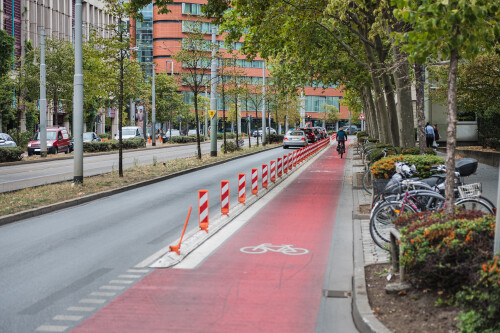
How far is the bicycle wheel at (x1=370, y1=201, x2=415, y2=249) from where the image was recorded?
9977mm

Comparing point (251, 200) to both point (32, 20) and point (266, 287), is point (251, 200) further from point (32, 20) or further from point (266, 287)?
point (32, 20)

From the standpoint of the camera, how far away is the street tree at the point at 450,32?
7.42 meters

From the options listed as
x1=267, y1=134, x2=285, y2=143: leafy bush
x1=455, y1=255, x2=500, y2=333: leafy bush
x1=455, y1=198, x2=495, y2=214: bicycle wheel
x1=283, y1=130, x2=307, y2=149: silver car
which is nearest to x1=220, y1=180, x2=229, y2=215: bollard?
x1=455, y1=198, x2=495, y2=214: bicycle wheel

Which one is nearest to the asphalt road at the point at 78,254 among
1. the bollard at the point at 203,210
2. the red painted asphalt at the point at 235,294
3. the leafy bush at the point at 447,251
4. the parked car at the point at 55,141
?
the red painted asphalt at the point at 235,294

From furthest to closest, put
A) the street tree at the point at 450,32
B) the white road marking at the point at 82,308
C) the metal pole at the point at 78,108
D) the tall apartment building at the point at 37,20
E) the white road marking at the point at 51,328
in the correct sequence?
1. the tall apartment building at the point at 37,20
2. the metal pole at the point at 78,108
3. the street tree at the point at 450,32
4. the white road marking at the point at 82,308
5. the white road marking at the point at 51,328

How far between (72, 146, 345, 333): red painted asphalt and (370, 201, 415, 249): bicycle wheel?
3.00 ft

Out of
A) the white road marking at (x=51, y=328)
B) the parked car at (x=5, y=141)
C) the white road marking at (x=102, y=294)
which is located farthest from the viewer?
the parked car at (x=5, y=141)

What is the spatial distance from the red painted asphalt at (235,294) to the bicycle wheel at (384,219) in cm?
91

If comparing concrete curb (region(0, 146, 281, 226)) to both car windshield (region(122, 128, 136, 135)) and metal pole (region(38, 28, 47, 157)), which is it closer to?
metal pole (region(38, 28, 47, 157))

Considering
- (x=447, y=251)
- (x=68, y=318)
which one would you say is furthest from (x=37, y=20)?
(x=447, y=251)

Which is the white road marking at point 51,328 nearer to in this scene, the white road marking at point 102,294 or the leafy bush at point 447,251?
the white road marking at point 102,294

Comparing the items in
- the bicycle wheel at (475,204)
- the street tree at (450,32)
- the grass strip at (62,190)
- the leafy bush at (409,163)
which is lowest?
the grass strip at (62,190)

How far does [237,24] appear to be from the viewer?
22797 millimetres

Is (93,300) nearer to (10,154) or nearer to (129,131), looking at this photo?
(10,154)
